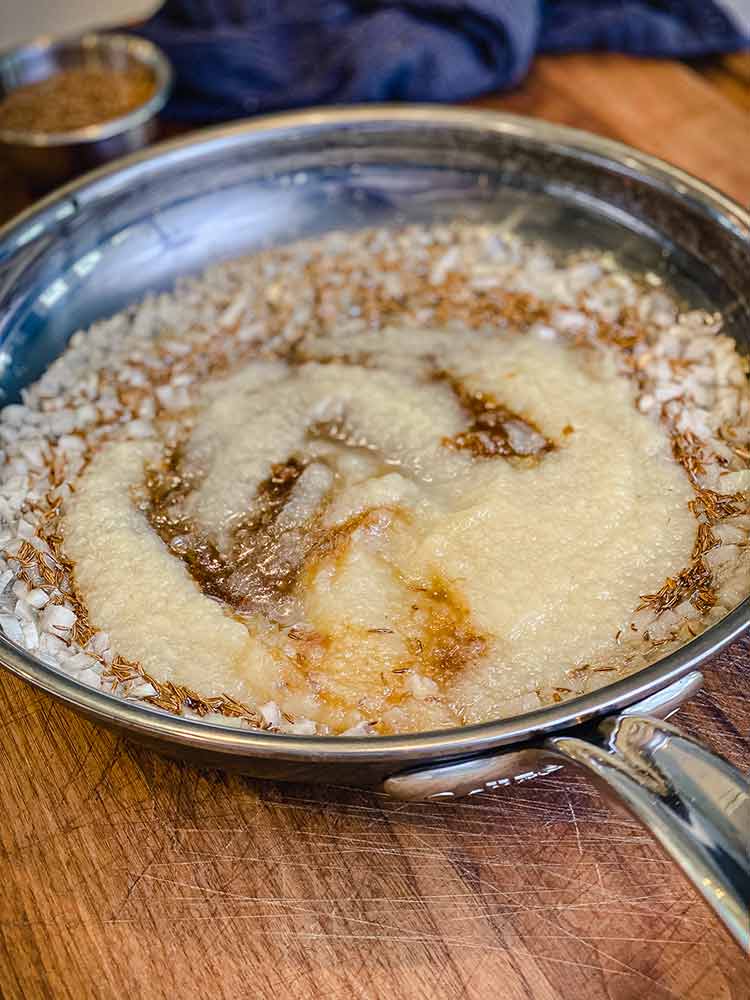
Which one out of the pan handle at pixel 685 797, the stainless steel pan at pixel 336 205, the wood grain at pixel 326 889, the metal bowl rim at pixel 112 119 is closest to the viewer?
the pan handle at pixel 685 797

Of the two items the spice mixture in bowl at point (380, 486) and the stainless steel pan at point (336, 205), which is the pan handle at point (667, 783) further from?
the stainless steel pan at point (336, 205)

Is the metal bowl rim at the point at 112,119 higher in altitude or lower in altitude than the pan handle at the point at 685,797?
lower

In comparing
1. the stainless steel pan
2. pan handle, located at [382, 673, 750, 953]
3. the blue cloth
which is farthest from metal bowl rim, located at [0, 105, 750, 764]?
the blue cloth

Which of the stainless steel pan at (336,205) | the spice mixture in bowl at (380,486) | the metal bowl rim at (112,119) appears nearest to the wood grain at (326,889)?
the spice mixture in bowl at (380,486)

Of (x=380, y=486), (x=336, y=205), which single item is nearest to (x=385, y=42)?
(x=336, y=205)

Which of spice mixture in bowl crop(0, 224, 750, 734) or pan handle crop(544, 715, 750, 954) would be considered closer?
pan handle crop(544, 715, 750, 954)

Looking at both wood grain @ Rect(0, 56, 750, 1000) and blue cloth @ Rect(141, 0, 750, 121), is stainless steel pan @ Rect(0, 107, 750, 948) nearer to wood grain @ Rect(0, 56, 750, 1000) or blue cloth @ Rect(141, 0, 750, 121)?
blue cloth @ Rect(141, 0, 750, 121)
